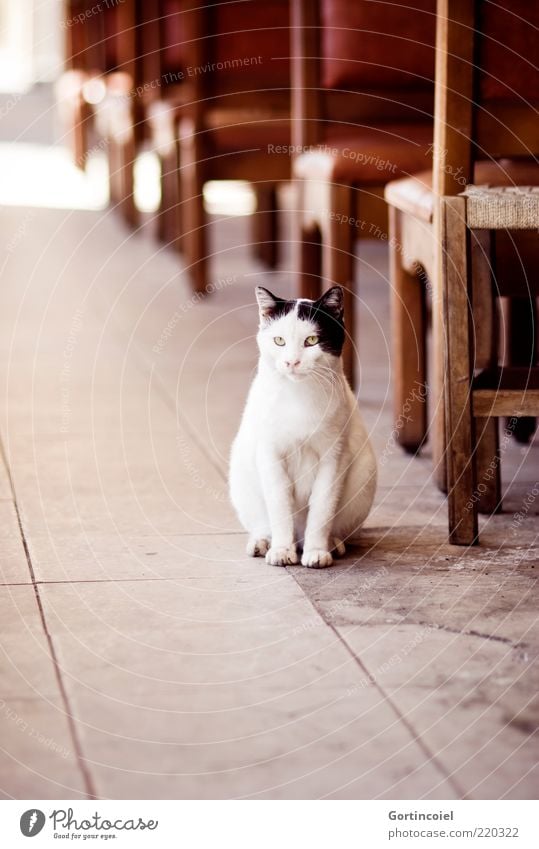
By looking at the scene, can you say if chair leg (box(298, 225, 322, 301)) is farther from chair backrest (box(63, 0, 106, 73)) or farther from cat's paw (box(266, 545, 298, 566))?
chair backrest (box(63, 0, 106, 73))

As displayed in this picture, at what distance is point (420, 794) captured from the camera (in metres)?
1.15

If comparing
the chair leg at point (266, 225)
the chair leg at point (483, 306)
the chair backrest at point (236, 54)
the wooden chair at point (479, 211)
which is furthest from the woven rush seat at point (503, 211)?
the chair leg at point (266, 225)

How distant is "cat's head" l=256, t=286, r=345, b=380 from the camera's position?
1.70m

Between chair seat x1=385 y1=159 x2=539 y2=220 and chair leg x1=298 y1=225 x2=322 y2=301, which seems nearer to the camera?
chair seat x1=385 y1=159 x2=539 y2=220

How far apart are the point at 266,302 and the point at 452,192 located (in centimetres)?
43

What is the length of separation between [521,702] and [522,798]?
19 cm

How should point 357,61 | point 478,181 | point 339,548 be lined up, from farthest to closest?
point 357,61 → point 478,181 → point 339,548

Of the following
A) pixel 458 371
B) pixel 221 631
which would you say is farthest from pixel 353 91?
pixel 221 631

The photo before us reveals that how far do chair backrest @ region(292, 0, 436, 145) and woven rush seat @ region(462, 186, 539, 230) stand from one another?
1216mm

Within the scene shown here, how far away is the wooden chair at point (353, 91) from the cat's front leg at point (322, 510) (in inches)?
40.3

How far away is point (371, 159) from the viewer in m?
2.63

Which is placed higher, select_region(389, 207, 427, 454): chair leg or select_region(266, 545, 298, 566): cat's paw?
select_region(389, 207, 427, 454): chair leg

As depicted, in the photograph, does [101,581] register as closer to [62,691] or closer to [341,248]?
[62,691]

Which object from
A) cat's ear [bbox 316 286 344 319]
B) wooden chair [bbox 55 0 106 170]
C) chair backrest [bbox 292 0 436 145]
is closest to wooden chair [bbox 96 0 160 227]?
wooden chair [bbox 55 0 106 170]
